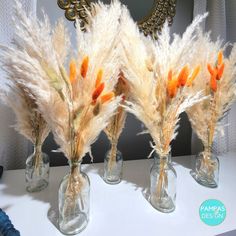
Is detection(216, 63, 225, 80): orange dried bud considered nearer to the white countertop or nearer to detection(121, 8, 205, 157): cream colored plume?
detection(121, 8, 205, 157): cream colored plume

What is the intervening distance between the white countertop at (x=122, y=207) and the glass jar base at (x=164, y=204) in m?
0.02

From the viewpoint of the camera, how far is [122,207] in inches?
31.1

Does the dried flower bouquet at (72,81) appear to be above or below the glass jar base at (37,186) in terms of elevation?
above

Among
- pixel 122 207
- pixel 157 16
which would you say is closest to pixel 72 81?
pixel 122 207

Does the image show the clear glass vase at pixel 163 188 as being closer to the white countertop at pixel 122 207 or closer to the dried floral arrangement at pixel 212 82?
the white countertop at pixel 122 207

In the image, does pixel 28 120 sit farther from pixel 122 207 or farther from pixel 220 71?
pixel 220 71

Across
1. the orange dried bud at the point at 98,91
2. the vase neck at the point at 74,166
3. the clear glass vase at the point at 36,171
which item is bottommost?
the clear glass vase at the point at 36,171

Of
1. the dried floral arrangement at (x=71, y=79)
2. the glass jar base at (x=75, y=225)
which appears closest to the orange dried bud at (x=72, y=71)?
the dried floral arrangement at (x=71, y=79)

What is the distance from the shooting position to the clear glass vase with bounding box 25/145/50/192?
836 mm

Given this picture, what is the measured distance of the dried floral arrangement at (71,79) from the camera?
0.57 meters

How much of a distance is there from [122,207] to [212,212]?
0.29 meters

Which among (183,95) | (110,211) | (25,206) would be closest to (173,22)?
(183,95)

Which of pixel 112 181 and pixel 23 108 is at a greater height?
pixel 23 108

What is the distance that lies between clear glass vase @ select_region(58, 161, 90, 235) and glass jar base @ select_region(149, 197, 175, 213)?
0.24 meters
